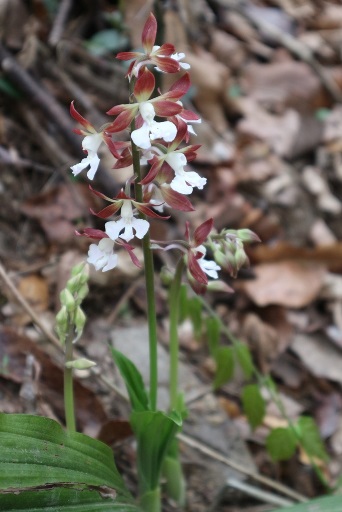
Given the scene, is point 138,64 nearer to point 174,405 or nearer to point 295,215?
point 174,405

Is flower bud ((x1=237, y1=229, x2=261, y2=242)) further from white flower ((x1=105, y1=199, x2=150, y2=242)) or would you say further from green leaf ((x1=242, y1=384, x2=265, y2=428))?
green leaf ((x1=242, y1=384, x2=265, y2=428))

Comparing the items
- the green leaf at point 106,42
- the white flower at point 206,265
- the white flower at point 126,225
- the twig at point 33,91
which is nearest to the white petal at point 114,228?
the white flower at point 126,225

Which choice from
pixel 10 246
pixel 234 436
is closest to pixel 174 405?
pixel 234 436

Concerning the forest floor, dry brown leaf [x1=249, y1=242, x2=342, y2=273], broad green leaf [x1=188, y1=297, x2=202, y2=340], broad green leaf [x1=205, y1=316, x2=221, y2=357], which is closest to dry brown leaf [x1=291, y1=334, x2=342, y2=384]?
the forest floor

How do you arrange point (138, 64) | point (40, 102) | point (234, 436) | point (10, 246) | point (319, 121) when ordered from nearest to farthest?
point (138, 64) → point (234, 436) → point (10, 246) → point (40, 102) → point (319, 121)

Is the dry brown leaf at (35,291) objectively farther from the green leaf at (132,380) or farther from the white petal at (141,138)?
the white petal at (141,138)

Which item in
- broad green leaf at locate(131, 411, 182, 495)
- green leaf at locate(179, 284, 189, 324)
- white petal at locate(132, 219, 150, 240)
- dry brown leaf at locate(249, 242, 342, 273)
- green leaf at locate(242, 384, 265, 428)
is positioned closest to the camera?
white petal at locate(132, 219, 150, 240)
